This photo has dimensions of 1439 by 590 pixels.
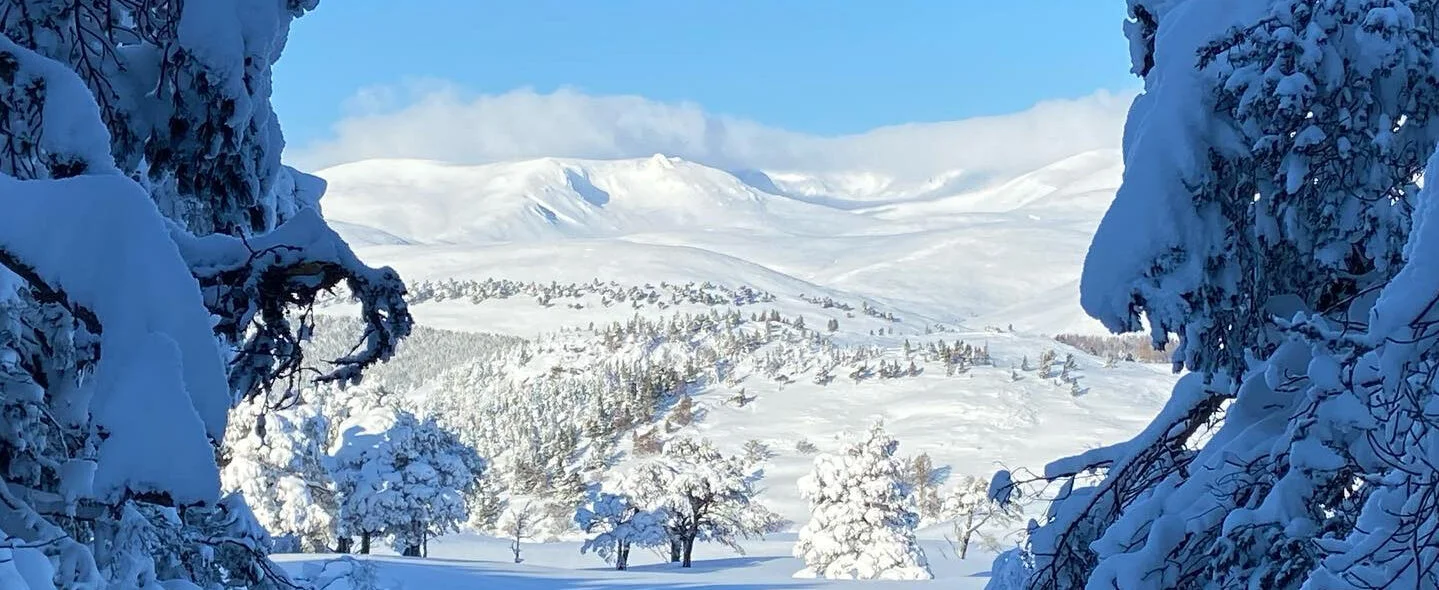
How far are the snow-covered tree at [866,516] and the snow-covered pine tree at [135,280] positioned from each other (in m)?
41.6

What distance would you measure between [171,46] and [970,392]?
121 meters

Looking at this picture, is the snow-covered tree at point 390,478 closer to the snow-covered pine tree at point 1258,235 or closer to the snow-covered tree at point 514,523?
the snow-covered tree at point 514,523

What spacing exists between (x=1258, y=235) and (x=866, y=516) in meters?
42.1

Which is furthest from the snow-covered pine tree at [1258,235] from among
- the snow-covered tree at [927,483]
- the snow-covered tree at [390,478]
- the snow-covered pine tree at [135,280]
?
the snow-covered tree at [927,483]

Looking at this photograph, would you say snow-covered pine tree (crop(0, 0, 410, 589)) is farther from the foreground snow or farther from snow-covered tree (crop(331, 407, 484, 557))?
snow-covered tree (crop(331, 407, 484, 557))

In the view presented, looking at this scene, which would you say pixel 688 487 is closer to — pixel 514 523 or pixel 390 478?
pixel 390 478

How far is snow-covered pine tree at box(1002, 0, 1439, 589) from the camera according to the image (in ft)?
14.2

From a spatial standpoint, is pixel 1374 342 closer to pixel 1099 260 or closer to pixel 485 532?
pixel 1099 260

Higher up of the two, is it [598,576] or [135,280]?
[135,280]

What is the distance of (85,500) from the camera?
4051 mm

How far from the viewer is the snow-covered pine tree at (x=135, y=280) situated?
2869 mm

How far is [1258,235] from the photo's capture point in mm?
4676

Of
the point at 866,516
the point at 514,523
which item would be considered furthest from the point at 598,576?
the point at 514,523

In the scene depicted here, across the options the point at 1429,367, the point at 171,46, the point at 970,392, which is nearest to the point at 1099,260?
the point at 1429,367
